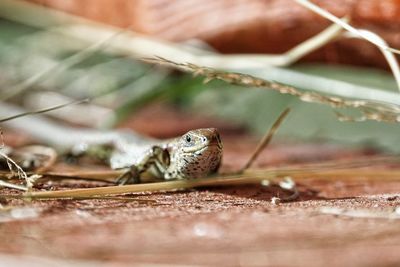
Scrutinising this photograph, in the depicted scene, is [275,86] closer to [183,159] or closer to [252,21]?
[183,159]

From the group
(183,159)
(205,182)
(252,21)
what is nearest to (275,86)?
(205,182)

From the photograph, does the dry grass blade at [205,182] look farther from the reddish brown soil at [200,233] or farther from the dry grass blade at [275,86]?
the dry grass blade at [275,86]

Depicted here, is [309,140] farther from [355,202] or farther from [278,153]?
[355,202]

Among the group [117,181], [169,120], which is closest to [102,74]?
[169,120]

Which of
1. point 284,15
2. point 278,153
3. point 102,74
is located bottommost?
point 278,153

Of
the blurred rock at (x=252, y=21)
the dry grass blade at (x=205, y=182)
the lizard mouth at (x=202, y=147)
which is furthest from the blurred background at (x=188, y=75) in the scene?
the dry grass blade at (x=205, y=182)

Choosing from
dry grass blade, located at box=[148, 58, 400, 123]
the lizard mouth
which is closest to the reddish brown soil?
dry grass blade, located at box=[148, 58, 400, 123]
